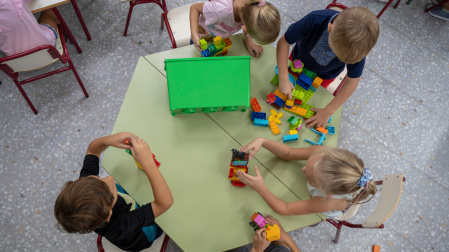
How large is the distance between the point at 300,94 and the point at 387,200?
802 mm

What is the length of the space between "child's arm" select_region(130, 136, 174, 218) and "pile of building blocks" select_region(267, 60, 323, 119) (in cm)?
80

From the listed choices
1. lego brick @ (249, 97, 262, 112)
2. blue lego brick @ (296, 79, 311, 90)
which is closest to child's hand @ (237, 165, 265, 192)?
lego brick @ (249, 97, 262, 112)

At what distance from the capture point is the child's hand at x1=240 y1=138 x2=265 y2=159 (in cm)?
169

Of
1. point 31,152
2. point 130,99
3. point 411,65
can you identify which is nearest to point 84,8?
point 31,152

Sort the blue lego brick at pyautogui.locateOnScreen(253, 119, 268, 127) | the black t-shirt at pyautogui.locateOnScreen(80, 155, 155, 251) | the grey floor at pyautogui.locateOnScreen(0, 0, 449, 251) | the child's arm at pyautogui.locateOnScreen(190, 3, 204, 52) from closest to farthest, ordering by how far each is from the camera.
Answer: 1. the black t-shirt at pyautogui.locateOnScreen(80, 155, 155, 251)
2. the blue lego brick at pyautogui.locateOnScreen(253, 119, 268, 127)
3. the child's arm at pyautogui.locateOnScreen(190, 3, 204, 52)
4. the grey floor at pyautogui.locateOnScreen(0, 0, 449, 251)

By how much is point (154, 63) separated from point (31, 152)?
1.44 metres

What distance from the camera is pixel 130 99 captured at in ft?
6.01

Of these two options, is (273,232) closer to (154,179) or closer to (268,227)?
(268,227)

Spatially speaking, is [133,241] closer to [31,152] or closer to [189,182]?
[189,182]

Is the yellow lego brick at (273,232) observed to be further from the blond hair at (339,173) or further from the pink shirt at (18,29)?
the pink shirt at (18,29)

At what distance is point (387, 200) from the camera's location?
179cm

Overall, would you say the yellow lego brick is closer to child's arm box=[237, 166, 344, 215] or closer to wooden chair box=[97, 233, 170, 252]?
child's arm box=[237, 166, 344, 215]

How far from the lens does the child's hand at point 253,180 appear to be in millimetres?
1637

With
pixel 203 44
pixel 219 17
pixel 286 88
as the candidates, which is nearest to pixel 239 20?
pixel 219 17
